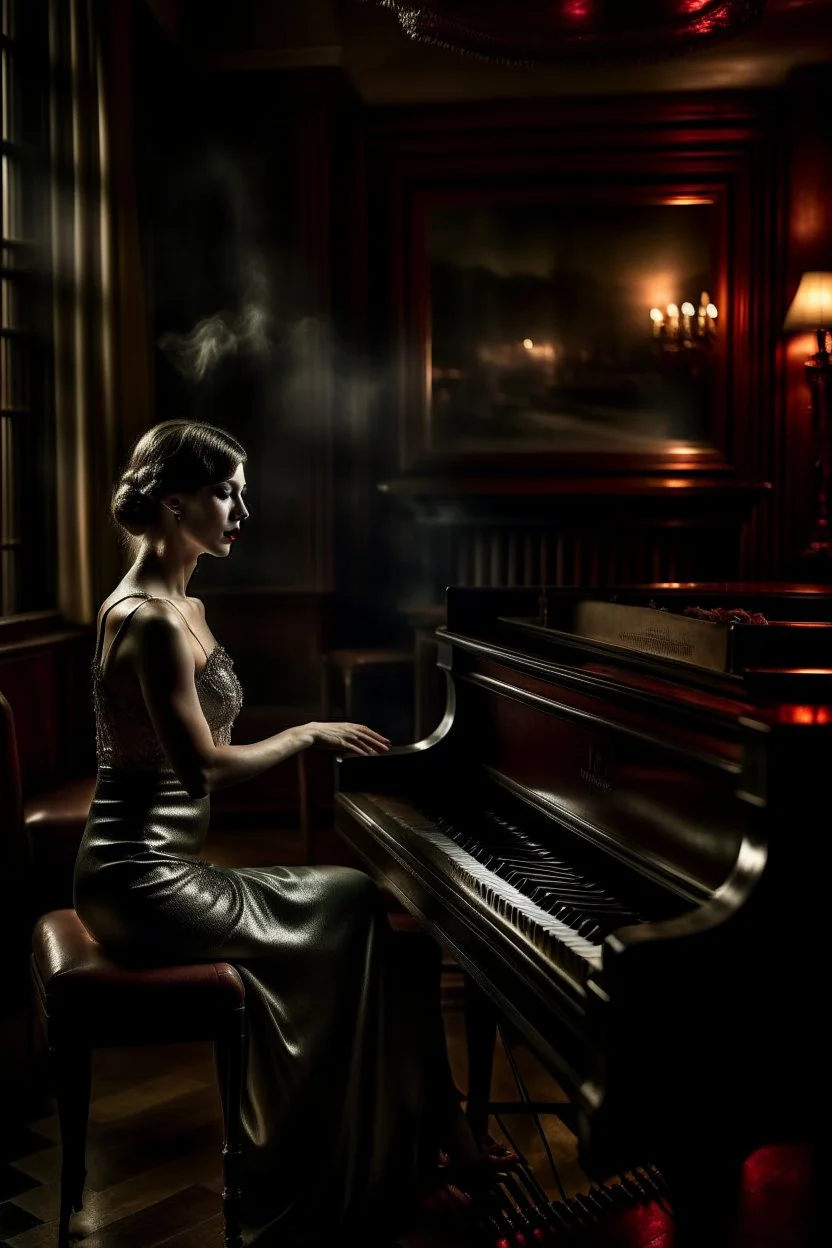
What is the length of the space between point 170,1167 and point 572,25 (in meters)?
3.17

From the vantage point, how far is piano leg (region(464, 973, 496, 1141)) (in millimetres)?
2570

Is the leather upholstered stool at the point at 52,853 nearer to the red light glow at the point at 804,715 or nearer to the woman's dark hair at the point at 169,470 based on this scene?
the woman's dark hair at the point at 169,470

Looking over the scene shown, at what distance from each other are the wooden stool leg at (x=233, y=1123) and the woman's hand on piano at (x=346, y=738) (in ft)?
1.84

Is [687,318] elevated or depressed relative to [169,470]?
elevated

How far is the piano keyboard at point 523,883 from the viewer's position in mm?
1685

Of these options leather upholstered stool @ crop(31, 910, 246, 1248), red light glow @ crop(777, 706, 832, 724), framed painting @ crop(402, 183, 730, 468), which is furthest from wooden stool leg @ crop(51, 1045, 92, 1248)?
framed painting @ crop(402, 183, 730, 468)

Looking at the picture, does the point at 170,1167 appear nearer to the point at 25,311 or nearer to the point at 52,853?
the point at 52,853

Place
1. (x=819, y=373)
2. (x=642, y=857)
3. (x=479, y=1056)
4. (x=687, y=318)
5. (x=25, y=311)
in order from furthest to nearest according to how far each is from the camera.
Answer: (x=687, y=318), (x=819, y=373), (x=25, y=311), (x=479, y=1056), (x=642, y=857)

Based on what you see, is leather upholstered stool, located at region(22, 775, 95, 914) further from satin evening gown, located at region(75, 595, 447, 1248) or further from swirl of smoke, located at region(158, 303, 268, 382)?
swirl of smoke, located at region(158, 303, 268, 382)

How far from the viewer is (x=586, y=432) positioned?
5836mm

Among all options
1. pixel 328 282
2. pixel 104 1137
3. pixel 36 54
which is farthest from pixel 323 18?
pixel 104 1137

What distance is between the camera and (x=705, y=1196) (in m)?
1.47

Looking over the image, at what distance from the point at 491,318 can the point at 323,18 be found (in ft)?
4.96

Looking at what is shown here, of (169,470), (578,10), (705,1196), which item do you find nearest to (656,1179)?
(705,1196)
